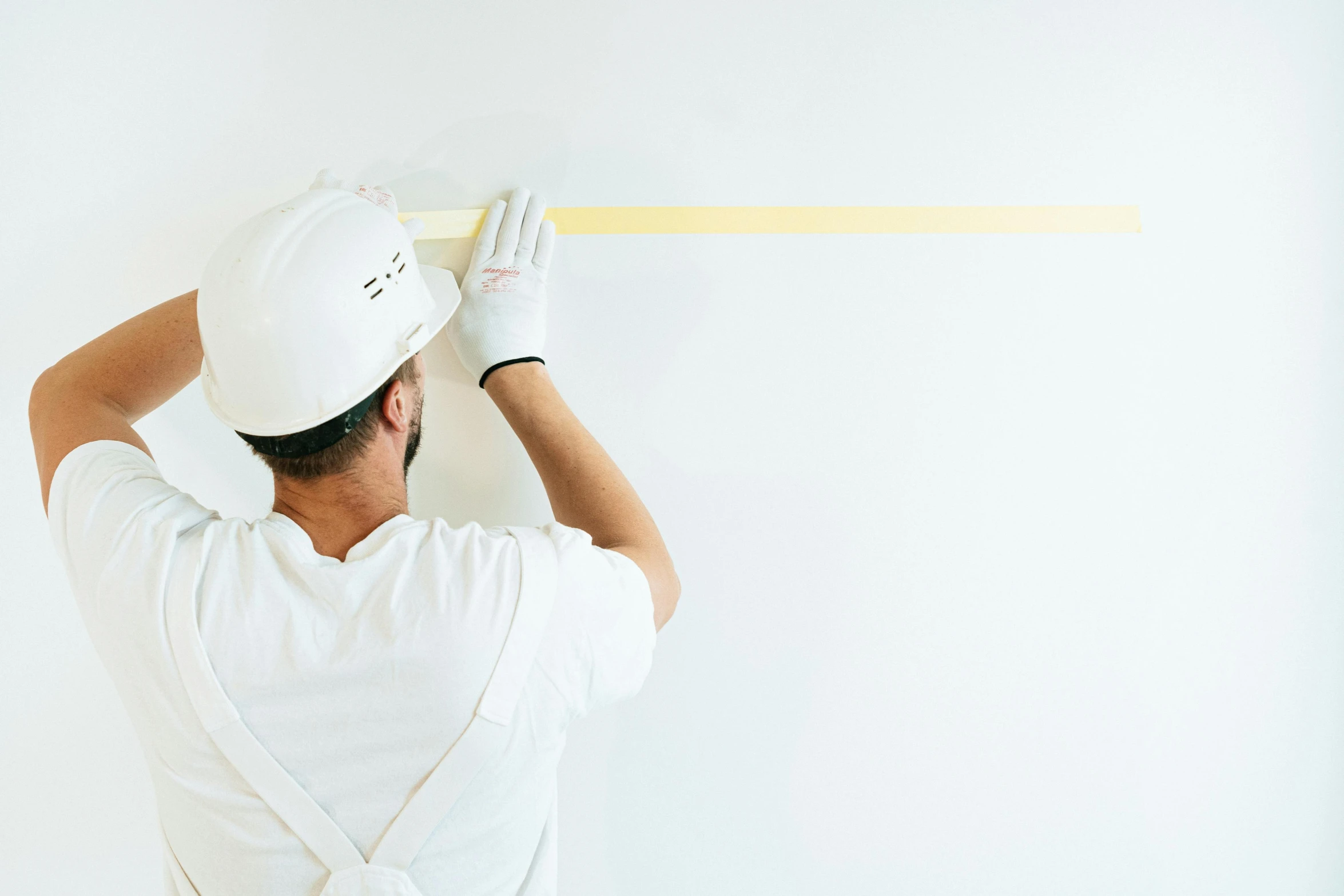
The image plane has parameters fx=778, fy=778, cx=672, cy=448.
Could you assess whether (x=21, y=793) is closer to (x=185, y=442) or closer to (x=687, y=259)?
(x=185, y=442)

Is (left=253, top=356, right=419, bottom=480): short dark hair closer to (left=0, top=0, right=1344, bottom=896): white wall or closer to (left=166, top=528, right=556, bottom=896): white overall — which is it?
(left=166, top=528, right=556, bottom=896): white overall

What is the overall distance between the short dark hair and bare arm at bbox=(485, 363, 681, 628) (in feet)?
0.83

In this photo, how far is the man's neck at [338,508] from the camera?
3.11ft

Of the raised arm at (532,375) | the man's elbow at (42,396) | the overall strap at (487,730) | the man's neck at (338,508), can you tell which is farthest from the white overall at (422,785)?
the man's elbow at (42,396)

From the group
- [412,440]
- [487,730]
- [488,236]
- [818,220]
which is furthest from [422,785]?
[818,220]

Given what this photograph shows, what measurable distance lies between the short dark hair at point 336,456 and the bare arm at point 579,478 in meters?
0.25

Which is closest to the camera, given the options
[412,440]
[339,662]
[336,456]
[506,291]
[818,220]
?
[339,662]

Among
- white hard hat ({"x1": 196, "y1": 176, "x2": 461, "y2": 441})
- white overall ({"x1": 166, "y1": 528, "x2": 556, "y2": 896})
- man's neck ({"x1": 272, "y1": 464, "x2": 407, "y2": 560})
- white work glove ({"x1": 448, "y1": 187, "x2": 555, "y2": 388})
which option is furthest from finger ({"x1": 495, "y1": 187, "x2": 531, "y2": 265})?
white overall ({"x1": 166, "y1": 528, "x2": 556, "y2": 896})

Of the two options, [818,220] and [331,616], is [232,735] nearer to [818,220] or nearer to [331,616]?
[331,616]

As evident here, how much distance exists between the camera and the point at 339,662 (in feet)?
2.74

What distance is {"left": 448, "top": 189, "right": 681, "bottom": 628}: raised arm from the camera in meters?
1.10

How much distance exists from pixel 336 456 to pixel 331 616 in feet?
0.66

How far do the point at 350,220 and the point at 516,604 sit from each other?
52 centimetres

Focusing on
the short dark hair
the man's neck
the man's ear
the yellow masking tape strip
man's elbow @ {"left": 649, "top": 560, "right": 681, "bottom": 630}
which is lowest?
man's elbow @ {"left": 649, "top": 560, "right": 681, "bottom": 630}
